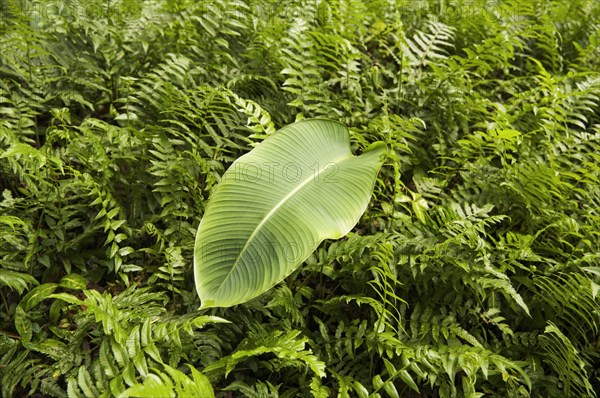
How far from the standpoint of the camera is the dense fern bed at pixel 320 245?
242cm

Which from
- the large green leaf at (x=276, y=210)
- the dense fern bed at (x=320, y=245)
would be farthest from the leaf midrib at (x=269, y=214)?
the dense fern bed at (x=320, y=245)

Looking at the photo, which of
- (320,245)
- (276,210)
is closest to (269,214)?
(276,210)

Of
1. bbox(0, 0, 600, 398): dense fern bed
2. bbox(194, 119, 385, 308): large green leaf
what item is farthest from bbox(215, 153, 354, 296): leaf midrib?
bbox(0, 0, 600, 398): dense fern bed

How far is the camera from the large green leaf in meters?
2.21

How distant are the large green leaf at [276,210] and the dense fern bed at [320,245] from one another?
20 centimetres

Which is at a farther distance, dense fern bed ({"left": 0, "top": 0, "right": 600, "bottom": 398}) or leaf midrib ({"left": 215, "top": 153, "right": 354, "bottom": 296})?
dense fern bed ({"left": 0, "top": 0, "right": 600, "bottom": 398})

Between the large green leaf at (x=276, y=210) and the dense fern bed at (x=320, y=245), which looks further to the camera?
the dense fern bed at (x=320, y=245)

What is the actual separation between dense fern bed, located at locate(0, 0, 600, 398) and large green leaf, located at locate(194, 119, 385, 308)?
20 centimetres

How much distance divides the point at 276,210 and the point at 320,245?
24.0 inches

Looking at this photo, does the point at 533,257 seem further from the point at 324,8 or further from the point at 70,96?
the point at 70,96

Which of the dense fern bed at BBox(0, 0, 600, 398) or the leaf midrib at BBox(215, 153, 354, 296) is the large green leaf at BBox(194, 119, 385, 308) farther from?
the dense fern bed at BBox(0, 0, 600, 398)

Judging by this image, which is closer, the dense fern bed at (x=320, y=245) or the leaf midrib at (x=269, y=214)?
the leaf midrib at (x=269, y=214)

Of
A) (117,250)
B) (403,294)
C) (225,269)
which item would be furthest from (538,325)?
(117,250)

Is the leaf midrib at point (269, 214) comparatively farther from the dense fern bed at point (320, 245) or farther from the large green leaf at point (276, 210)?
the dense fern bed at point (320, 245)
